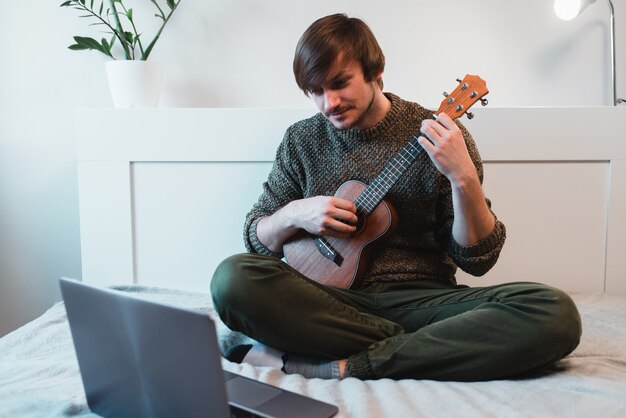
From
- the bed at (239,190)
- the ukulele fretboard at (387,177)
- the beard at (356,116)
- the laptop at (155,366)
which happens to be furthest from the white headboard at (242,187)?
the laptop at (155,366)

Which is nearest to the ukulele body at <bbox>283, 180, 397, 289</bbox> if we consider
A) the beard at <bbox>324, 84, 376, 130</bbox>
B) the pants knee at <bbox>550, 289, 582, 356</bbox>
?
the beard at <bbox>324, 84, 376, 130</bbox>

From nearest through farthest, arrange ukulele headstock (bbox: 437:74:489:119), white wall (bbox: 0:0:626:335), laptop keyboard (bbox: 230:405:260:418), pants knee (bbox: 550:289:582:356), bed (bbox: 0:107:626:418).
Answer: laptop keyboard (bbox: 230:405:260:418) < pants knee (bbox: 550:289:582:356) < ukulele headstock (bbox: 437:74:489:119) < bed (bbox: 0:107:626:418) < white wall (bbox: 0:0:626:335)

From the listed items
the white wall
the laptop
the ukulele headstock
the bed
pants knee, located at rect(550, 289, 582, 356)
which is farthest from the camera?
the white wall

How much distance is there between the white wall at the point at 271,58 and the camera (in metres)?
1.60

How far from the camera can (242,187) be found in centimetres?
147

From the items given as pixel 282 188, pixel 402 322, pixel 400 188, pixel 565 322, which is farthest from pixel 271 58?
pixel 565 322

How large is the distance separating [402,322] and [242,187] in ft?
1.95

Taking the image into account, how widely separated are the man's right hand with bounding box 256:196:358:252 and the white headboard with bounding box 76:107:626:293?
→ 318 millimetres

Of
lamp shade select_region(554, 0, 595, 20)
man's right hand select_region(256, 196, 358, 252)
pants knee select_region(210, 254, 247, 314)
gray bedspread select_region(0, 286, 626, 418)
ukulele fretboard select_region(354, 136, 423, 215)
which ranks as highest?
lamp shade select_region(554, 0, 595, 20)

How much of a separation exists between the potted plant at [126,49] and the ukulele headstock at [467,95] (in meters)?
0.79

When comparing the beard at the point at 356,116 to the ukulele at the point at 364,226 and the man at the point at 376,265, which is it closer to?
the man at the point at 376,265

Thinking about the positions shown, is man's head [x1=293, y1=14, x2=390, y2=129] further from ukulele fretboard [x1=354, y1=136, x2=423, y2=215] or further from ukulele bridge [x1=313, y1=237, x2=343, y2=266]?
ukulele bridge [x1=313, y1=237, x2=343, y2=266]

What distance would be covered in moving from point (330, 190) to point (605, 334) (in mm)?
587

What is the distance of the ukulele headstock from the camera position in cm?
105
